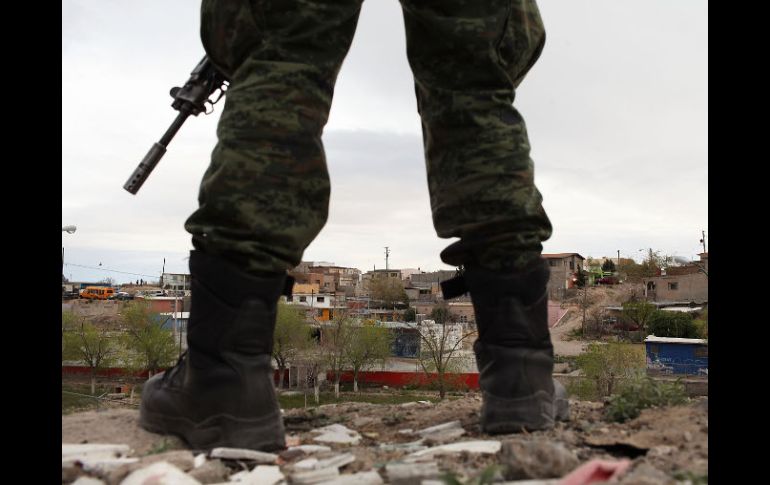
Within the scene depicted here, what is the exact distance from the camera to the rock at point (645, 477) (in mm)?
889

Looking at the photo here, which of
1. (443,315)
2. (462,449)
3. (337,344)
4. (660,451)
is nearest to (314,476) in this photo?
(462,449)

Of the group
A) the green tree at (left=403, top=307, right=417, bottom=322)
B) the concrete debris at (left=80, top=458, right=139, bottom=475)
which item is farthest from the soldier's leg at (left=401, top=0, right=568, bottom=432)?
the green tree at (left=403, top=307, right=417, bottom=322)

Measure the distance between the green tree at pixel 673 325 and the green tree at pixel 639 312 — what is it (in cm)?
214

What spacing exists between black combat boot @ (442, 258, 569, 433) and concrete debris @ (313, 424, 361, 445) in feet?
1.13

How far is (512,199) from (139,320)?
27438 mm

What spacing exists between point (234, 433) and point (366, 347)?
27344 mm

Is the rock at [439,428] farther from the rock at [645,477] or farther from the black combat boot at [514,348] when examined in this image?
the rock at [645,477]

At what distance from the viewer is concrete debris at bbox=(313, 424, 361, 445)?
1575 millimetres

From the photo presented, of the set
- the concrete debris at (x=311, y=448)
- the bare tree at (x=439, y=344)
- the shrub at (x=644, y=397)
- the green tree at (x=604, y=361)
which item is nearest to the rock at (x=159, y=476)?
the concrete debris at (x=311, y=448)

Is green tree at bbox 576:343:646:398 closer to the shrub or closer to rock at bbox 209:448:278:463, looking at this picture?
the shrub

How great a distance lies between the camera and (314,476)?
1.16m

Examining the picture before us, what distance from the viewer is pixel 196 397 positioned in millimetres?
1405
